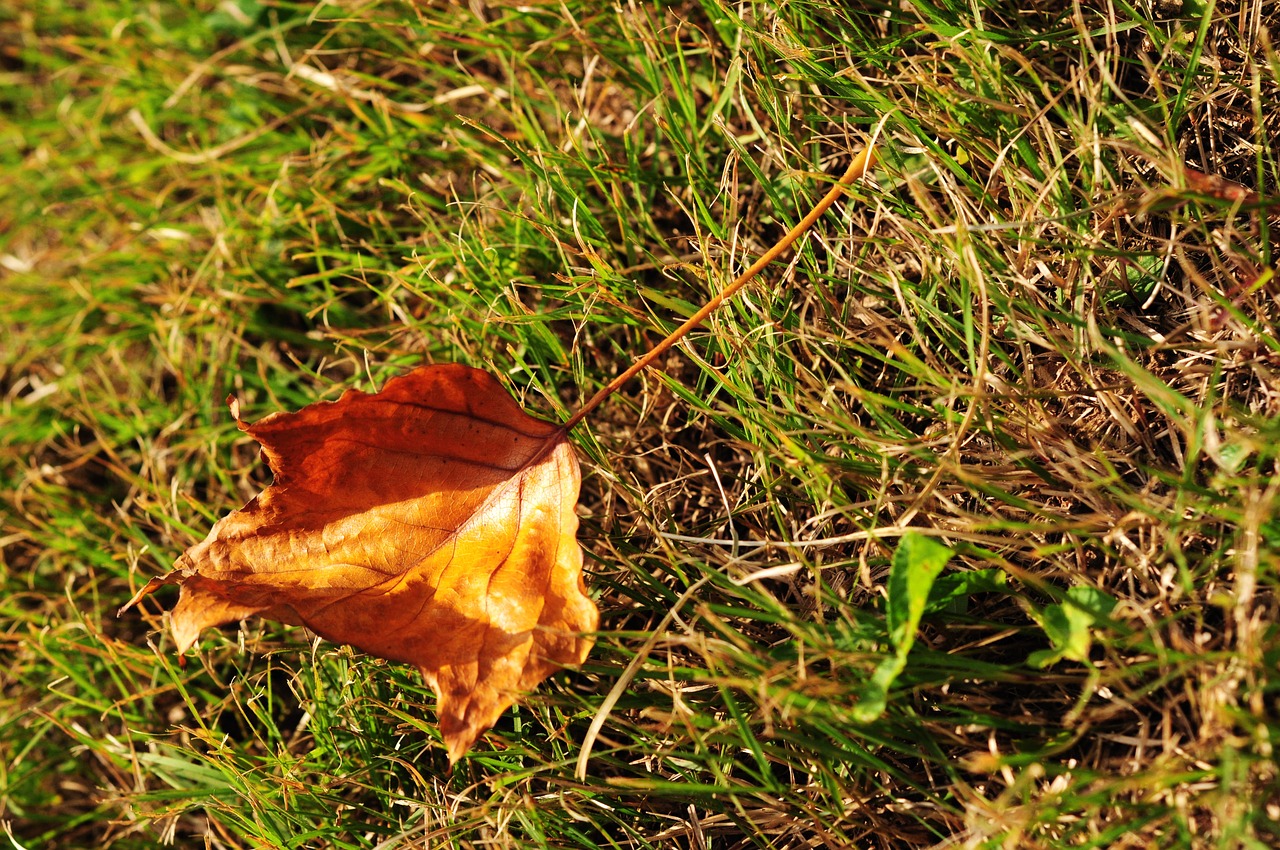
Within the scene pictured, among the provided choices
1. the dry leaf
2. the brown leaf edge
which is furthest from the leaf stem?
the dry leaf

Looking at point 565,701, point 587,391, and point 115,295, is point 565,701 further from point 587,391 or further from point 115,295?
point 115,295

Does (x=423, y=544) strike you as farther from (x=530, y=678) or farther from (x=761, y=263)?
(x=761, y=263)

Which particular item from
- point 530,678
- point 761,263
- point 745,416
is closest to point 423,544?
point 530,678

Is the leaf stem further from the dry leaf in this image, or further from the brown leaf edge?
the dry leaf

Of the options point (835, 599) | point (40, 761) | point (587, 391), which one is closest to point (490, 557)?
point (587, 391)

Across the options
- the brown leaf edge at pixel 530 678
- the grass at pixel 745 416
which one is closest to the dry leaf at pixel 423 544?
the brown leaf edge at pixel 530 678

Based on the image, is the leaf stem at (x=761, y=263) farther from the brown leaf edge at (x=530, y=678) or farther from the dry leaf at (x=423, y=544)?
the dry leaf at (x=423, y=544)

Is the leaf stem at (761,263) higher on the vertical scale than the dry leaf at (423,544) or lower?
higher

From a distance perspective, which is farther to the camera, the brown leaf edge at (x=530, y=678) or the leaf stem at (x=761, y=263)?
the leaf stem at (x=761, y=263)
